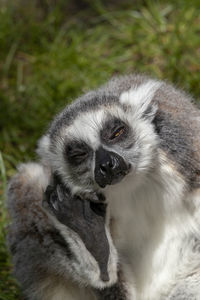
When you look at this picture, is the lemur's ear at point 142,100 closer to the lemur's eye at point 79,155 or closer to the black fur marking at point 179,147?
the black fur marking at point 179,147

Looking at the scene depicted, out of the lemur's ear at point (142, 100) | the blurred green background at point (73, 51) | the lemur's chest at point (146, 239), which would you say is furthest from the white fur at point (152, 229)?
the blurred green background at point (73, 51)

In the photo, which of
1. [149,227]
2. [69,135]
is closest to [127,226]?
[149,227]

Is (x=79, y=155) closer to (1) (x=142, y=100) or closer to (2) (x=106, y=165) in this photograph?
(2) (x=106, y=165)

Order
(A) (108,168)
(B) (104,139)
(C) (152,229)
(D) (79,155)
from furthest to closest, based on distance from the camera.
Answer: (C) (152,229) → (D) (79,155) → (B) (104,139) → (A) (108,168)

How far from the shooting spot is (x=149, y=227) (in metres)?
4.46

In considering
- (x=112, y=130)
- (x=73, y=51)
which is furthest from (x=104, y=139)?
(x=73, y=51)

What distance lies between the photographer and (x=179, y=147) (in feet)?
14.2

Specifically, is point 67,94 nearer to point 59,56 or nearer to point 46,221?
point 59,56

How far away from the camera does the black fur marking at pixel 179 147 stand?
14.1ft

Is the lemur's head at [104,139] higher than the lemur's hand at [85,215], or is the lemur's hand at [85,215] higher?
the lemur's head at [104,139]

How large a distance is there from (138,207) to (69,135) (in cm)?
76

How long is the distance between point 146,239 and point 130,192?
1.43 feet

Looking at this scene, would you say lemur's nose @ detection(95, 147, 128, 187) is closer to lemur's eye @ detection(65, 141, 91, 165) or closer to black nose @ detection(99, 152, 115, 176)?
black nose @ detection(99, 152, 115, 176)

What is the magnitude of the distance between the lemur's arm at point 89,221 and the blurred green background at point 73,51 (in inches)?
89.7
